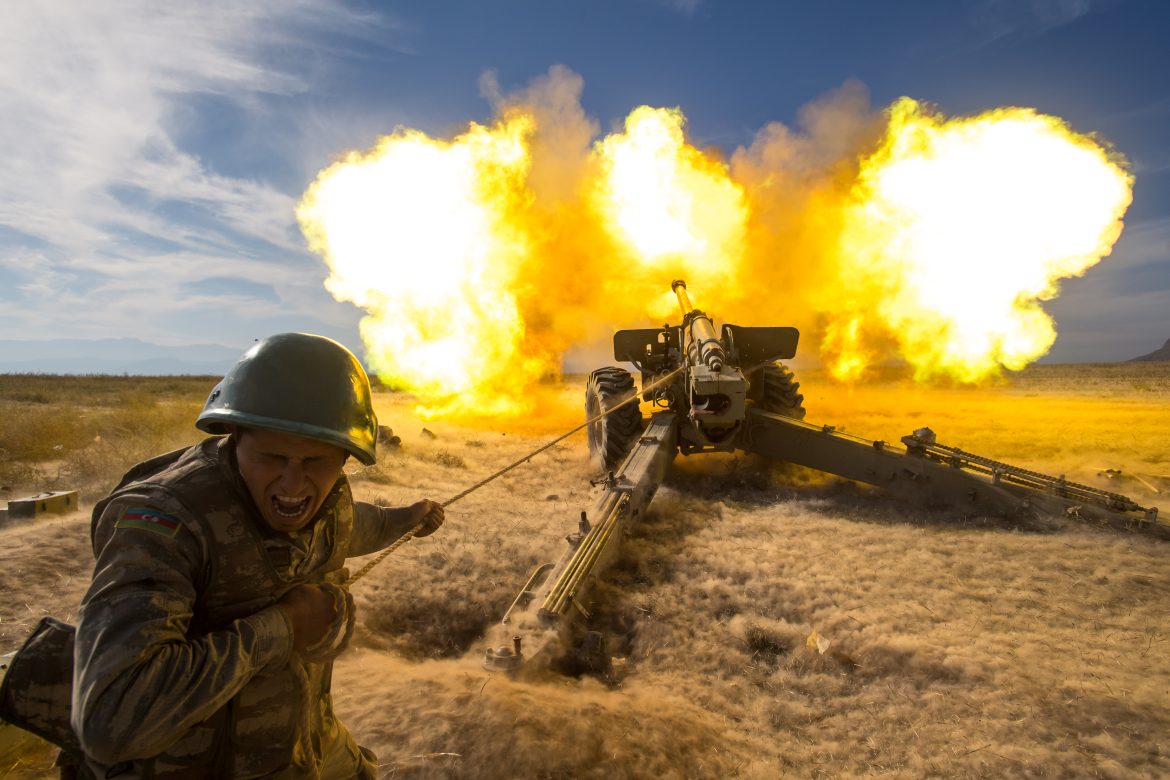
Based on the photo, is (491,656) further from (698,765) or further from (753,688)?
(753,688)

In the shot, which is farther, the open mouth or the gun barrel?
the gun barrel

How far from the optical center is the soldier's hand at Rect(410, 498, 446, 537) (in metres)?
2.59

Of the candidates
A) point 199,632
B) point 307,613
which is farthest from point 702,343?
point 199,632

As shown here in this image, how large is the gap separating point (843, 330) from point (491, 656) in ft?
45.3

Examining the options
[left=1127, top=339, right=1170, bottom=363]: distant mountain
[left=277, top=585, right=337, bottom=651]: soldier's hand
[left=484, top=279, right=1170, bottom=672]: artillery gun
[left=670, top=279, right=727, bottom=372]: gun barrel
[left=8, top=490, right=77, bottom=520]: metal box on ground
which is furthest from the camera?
[left=1127, top=339, right=1170, bottom=363]: distant mountain

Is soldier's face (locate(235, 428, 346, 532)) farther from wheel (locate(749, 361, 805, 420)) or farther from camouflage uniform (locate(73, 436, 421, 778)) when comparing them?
wheel (locate(749, 361, 805, 420))

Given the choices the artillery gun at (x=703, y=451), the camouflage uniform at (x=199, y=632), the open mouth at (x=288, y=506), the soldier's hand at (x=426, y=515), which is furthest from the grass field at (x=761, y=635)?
the open mouth at (x=288, y=506)

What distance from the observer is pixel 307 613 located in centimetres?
161

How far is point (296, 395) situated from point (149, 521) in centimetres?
44

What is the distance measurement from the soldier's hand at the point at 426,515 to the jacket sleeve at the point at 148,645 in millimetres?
1041

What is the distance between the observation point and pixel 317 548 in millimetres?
1930

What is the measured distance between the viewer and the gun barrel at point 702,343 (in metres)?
8.26

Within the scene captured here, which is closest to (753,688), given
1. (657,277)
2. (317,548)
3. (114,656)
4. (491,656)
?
(491,656)

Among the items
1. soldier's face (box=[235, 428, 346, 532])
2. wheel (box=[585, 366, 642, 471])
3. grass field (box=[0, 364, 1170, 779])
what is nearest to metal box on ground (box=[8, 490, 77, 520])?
grass field (box=[0, 364, 1170, 779])
